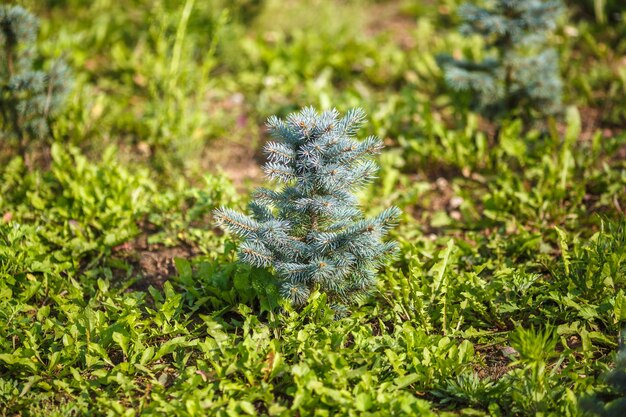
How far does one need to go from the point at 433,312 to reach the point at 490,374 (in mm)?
418

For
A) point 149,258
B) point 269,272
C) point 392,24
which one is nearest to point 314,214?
point 269,272

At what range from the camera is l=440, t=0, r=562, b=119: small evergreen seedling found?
4211 millimetres

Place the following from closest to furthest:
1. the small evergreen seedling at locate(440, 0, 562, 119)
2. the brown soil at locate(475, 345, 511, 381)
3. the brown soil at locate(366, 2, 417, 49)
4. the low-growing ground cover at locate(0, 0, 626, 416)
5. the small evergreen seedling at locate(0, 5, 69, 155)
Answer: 1. the low-growing ground cover at locate(0, 0, 626, 416)
2. the brown soil at locate(475, 345, 511, 381)
3. the small evergreen seedling at locate(0, 5, 69, 155)
4. the small evergreen seedling at locate(440, 0, 562, 119)
5. the brown soil at locate(366, 2, 417, 49)

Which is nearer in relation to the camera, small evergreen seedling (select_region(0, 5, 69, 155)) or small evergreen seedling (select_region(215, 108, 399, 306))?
small evergreen seedling (select_region(215, 108, 399, 306))

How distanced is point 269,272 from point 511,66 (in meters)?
2.42

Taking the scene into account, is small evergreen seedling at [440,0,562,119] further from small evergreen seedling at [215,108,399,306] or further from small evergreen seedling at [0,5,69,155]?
small evergreen seedling at [0,5,69,155]

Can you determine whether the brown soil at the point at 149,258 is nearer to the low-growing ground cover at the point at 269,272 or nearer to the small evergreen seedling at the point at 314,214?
the low-growing ground cover at the point at 269,272

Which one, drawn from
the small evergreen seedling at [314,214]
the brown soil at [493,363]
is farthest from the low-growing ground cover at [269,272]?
the small evergreen seedling at [314,214]

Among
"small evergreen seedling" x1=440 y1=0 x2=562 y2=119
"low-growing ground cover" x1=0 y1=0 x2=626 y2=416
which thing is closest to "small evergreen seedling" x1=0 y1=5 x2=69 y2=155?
"low-growing ground cover" x1=0 y1=0 x2=626 y2=416

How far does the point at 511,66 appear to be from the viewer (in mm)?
4398

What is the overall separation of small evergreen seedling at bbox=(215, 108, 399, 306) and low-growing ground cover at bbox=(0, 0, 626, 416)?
7.9 inches

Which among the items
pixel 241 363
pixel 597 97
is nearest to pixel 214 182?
pixel 241 363

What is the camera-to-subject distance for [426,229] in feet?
13.5

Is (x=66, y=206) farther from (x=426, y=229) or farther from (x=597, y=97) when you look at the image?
(x=597, y=97)
